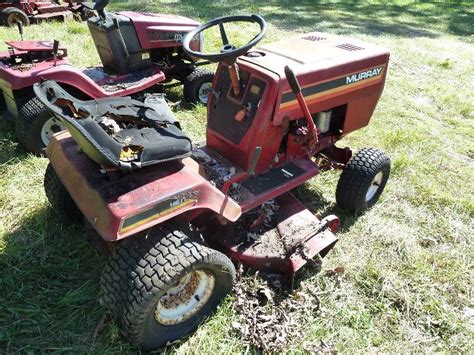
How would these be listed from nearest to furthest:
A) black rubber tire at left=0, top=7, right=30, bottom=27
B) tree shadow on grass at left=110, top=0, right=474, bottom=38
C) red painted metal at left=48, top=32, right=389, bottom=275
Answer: red painted metal at left=48, top=32, right=389, bottom=275, black rubber tire at left=0, top=7, right=30, bottom=27, tree shadow on grass at left=110, top=0, right=474, bottom=38

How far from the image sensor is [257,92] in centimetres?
265

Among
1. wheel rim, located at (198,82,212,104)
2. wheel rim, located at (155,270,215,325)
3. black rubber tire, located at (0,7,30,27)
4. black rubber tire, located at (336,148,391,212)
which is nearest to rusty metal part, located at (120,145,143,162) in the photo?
wheel rim, located at (155,270,215,325)

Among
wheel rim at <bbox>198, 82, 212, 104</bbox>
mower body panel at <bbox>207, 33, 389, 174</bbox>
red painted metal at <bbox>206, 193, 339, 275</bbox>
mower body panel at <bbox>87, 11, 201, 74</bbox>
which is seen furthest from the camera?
wheel rim at <bbox>198, 82, 212, 104</bbox>

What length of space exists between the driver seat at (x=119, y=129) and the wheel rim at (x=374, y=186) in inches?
65.4

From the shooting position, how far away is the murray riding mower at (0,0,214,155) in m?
3.64

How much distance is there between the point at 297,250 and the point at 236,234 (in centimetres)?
38

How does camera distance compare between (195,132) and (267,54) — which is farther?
(195,132)

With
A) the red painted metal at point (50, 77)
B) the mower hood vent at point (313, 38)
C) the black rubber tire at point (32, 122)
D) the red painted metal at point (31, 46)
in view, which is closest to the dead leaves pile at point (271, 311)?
the mower hood vent at point (313, 38)

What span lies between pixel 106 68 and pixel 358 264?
3281 mm

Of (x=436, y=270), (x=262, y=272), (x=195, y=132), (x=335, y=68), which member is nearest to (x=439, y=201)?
(x=436, y=270)

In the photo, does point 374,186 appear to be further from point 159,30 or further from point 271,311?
point 159,30

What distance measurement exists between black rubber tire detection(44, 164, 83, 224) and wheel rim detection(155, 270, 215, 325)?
102 cm

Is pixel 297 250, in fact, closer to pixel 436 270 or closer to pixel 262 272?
pixel 262 272

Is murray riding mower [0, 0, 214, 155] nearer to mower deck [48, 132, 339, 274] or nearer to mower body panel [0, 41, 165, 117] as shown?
mower body panel [0, 41, 165, 117]
